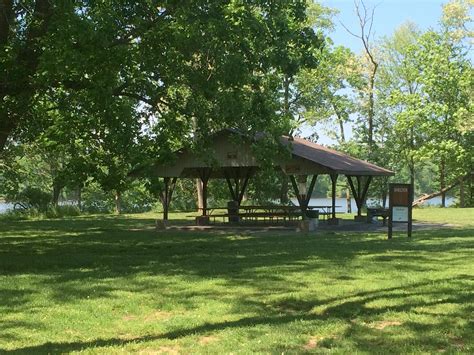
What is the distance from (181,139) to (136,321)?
33.6 feet

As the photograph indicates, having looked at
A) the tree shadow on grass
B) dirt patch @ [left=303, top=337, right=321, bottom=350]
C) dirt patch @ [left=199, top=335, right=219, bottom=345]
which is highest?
the tree shadow on grass

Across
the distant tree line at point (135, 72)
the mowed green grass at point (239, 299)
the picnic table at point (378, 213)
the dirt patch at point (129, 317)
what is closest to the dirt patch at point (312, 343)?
the mowed green grass at point (239, 299)

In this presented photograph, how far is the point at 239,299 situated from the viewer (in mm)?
7680

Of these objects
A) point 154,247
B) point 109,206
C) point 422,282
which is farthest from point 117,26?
point 109,206

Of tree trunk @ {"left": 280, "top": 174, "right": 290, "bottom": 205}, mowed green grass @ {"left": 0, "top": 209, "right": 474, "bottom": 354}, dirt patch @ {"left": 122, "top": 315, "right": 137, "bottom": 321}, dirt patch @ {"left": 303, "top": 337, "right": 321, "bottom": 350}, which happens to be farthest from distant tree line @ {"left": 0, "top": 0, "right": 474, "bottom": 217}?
tree trunk @ {"left": 280, "top": 174, "right": 290, "bottom": 205}

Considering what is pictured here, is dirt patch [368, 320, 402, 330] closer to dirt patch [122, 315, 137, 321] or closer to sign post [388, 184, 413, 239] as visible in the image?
dirt patch [122, 315, 137, 321]

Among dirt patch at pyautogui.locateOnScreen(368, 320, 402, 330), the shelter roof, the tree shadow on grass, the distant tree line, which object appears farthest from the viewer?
the shelter roof

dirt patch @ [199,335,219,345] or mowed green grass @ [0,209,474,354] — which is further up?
mowed green grass @ [0,209,474,354]

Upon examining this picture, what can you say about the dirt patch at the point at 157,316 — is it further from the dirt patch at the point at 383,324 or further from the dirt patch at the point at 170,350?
the dirt patch at the point at 383,324

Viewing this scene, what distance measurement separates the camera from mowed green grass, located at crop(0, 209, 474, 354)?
5.60 metres

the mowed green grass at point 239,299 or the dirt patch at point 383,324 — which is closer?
the mowed green grass at point 239,299

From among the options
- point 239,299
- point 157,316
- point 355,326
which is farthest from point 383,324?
point 157,316

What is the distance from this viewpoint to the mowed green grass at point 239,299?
560cm

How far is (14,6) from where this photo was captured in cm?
1307
